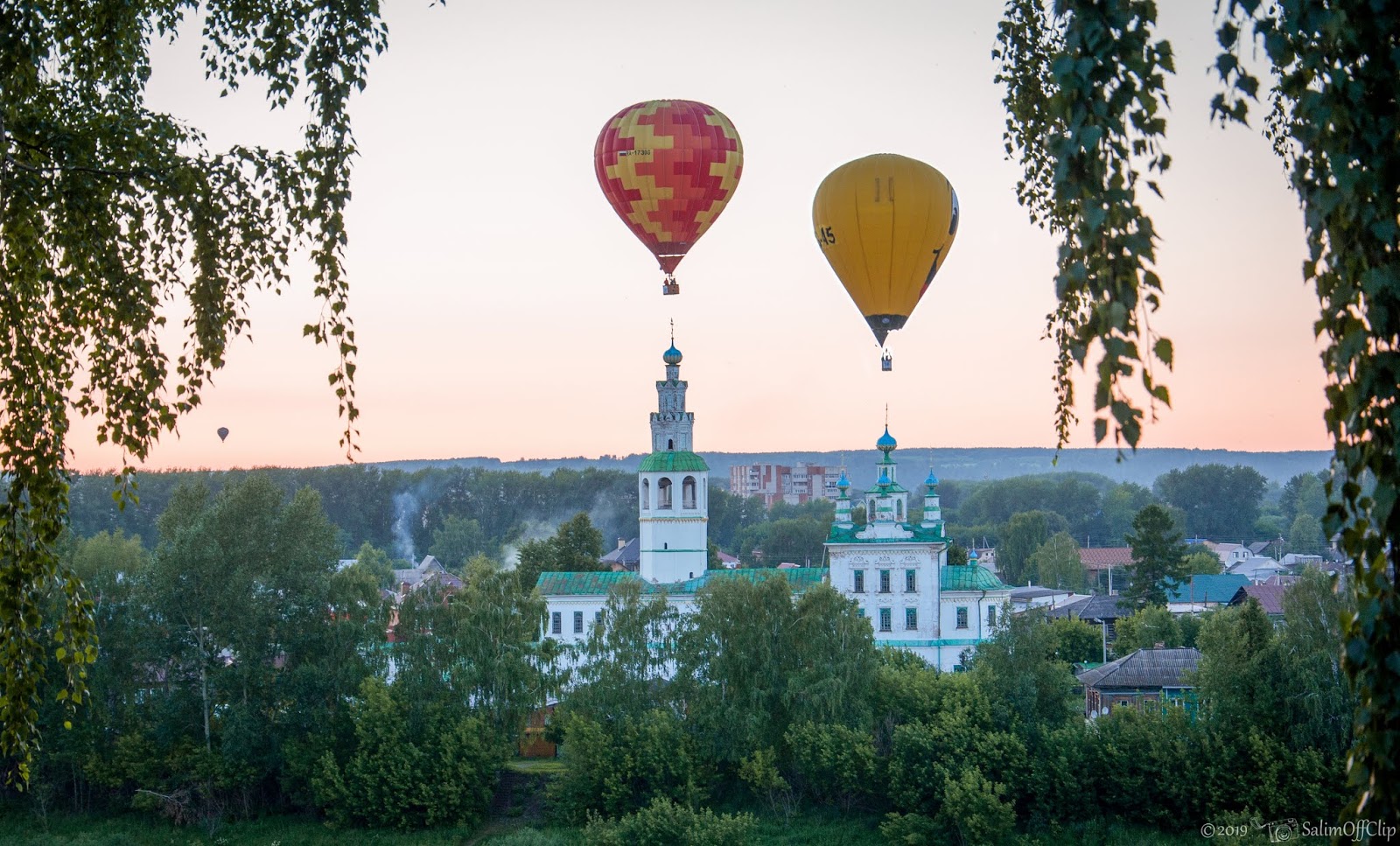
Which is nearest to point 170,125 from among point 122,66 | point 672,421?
point 122,66

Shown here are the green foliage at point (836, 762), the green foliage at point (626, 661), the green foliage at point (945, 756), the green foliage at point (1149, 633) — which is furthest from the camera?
the green foliage at point (1149, 633)

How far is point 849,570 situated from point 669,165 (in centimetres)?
2058

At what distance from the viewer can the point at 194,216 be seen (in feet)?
25.5

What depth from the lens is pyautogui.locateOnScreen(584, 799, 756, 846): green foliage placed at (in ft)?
86.9

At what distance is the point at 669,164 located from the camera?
80.0 feet

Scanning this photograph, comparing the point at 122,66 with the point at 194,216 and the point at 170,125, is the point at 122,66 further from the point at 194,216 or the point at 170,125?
the point at 194,216

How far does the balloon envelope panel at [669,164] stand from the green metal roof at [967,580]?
797 inches

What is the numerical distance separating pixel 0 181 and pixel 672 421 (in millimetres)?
39909

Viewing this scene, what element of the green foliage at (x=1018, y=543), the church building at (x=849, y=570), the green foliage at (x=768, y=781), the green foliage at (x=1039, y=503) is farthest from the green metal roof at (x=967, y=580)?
the green foliage at (x=1039, y=503)

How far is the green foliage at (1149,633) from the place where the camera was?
137 feet

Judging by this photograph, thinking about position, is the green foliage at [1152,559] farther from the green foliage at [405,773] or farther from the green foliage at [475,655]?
the green foliage at [405,773]

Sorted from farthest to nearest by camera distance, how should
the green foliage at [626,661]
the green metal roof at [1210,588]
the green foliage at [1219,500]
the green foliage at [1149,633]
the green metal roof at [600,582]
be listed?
the green foliage at [1219,500] → the green metal roof at [1210,588] → the green metal roof at [600,582] → the green foliage at [1149,633] → the green foliage at [626,661]

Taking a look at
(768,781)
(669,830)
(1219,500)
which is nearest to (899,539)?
(768,781)

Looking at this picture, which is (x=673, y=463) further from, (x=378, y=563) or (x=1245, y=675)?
(x=378, y=563)
